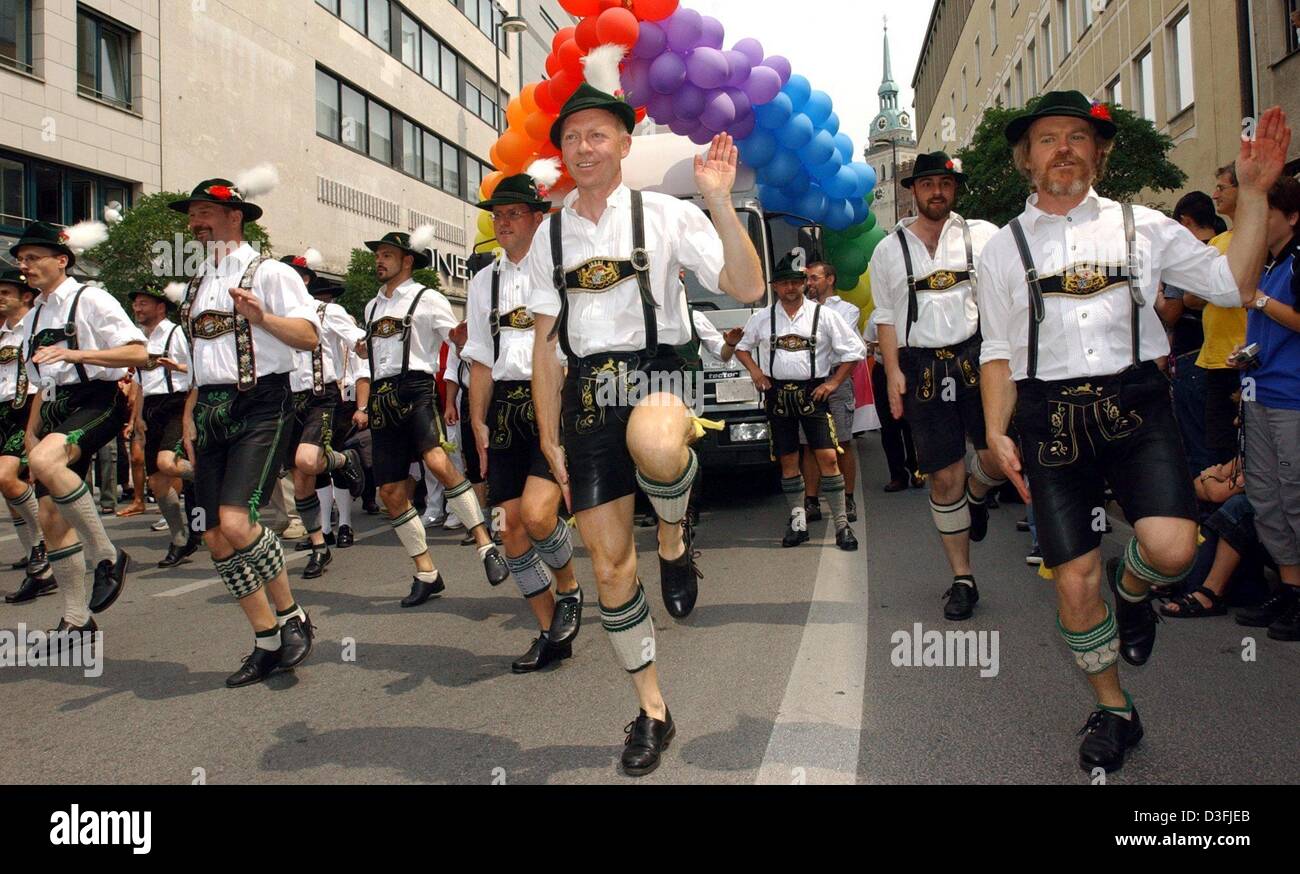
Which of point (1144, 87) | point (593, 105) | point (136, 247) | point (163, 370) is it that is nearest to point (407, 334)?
point (163, 370)

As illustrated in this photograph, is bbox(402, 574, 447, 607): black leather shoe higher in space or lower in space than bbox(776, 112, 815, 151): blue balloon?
lower

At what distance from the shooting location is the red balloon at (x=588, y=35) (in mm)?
9297

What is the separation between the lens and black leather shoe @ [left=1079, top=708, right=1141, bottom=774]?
3219mm

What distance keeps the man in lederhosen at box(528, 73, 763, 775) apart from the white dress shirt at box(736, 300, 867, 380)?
14.3 ft

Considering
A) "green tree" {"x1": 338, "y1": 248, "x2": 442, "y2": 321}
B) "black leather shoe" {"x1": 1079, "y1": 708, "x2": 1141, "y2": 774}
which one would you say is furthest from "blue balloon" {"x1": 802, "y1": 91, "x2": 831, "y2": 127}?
"green tree" {"x1": 338, "y1": 248, "x2": 442, "y2": 321}

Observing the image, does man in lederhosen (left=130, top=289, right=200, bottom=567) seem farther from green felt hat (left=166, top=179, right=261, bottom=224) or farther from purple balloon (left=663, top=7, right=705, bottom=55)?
purple balloon (left=663, top=7, right=705, bottom=55)

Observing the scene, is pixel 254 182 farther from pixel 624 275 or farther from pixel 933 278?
pixel 933 278

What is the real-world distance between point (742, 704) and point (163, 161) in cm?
1991

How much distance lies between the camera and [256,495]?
4645mm

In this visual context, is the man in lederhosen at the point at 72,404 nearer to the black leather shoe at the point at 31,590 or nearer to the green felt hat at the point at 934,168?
the black leather shoe at the point at 31,590

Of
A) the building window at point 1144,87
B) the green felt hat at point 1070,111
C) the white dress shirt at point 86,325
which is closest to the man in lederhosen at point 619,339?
the green felt hat at point 1070,111

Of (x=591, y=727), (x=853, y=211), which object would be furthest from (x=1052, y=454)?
(x=853, y=211)

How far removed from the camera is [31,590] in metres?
6.84
